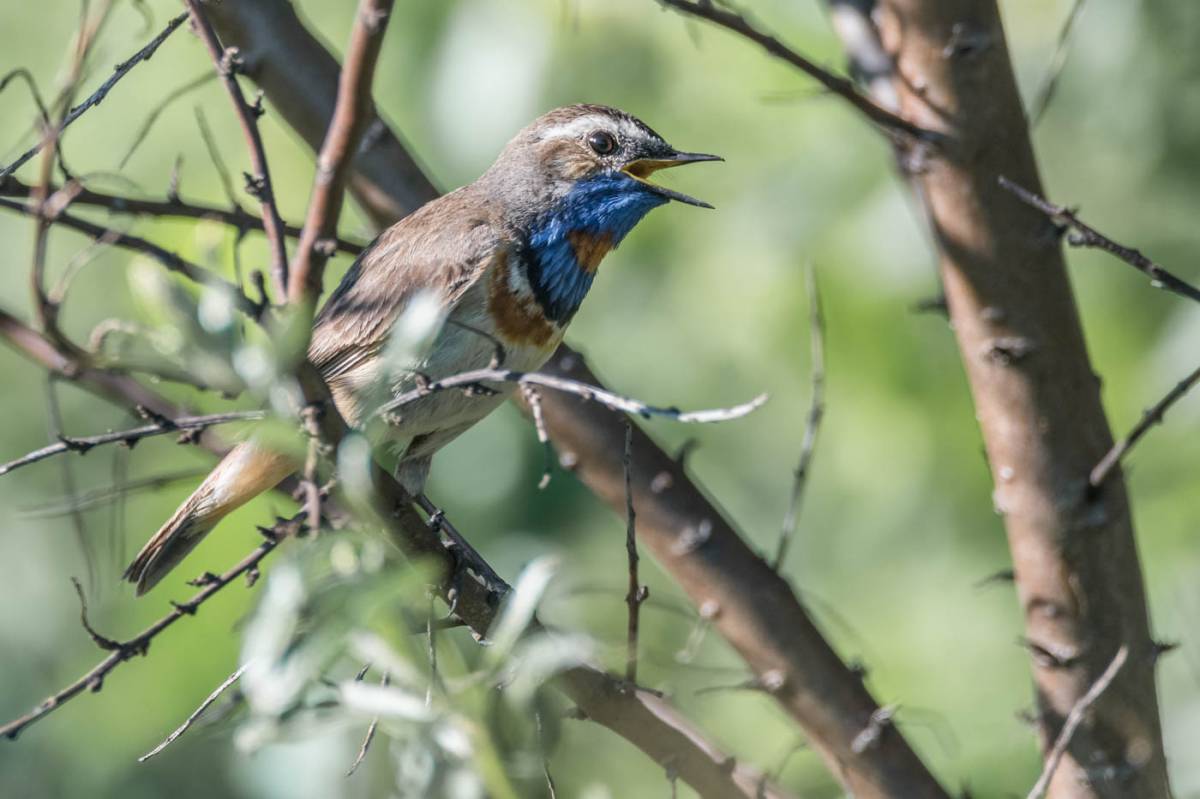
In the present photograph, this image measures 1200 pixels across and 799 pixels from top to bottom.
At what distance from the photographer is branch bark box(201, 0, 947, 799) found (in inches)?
122

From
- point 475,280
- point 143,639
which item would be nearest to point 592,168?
point 475,280

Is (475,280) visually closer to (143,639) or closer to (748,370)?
(143,639)

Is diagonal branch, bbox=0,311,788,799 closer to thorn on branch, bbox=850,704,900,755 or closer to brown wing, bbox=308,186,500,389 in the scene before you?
thorn on branch, bbox=850,704,900,755

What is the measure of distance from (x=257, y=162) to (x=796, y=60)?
Answer: 1.30m

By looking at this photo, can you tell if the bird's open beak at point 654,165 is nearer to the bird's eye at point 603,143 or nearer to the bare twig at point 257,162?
the bird's eye at point 603,143

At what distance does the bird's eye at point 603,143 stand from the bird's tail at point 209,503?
110 centimetres

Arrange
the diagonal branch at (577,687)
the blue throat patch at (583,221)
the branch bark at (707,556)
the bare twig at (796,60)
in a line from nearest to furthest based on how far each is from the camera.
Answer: the diagonal branch at (577,687)
the bare twig at (796,60)
the branch bark at (707,556)
the blue throat patch at (583,221)

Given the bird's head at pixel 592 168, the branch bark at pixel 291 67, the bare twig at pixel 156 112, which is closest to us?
the bare twig at pixel 156 112

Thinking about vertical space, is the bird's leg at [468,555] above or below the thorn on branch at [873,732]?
above

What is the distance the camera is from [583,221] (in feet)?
11.6

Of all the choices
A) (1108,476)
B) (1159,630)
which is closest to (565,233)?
(1108,476)

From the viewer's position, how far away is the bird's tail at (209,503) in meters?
3.16

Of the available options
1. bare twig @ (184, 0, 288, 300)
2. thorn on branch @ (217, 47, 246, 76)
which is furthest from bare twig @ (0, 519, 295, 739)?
thorn on branch @ (217, 47, 246, 76)

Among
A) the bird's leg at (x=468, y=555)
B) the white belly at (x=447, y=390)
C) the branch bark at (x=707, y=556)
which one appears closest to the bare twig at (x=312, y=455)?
the bird's leg at (x=468, y=555)
